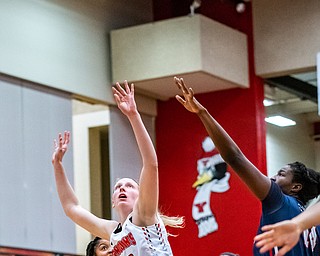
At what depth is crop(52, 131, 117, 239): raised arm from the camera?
599cm

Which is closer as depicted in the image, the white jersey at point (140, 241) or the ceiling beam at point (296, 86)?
the white jersey at point (140, 241)

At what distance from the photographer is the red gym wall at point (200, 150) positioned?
1269 centimetres

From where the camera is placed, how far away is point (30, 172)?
37.2ft

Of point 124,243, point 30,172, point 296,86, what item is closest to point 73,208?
point 124,243

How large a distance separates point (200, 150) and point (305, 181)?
7860 mm

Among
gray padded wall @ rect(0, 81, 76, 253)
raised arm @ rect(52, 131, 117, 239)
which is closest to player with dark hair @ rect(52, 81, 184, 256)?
raised arm @ rect(52, 131, 117, 239)

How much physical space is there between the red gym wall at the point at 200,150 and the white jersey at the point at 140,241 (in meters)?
7.25

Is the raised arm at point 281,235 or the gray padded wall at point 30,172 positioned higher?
the gray padded wall at point 30,172

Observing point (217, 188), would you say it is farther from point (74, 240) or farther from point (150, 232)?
point (150, 232)

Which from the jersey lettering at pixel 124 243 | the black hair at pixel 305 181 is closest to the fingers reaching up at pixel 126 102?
the jersey lettering at pixel 124 243

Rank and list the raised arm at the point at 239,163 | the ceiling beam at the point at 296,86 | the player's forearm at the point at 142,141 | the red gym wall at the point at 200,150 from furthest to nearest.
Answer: the ceiling beam at the point at 296,86 → the red gym wall at the point at 200,150 → the player's forearm at the point at 142,141 → the raised arm at the point at 239,163

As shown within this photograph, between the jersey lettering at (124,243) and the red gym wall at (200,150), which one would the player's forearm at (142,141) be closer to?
the jersey lettering at (124,243)

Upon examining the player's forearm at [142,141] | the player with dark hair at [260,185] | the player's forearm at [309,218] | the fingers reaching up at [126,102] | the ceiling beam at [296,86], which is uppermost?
the ceiling beam at [296,86]

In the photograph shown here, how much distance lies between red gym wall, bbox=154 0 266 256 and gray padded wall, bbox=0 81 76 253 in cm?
199
